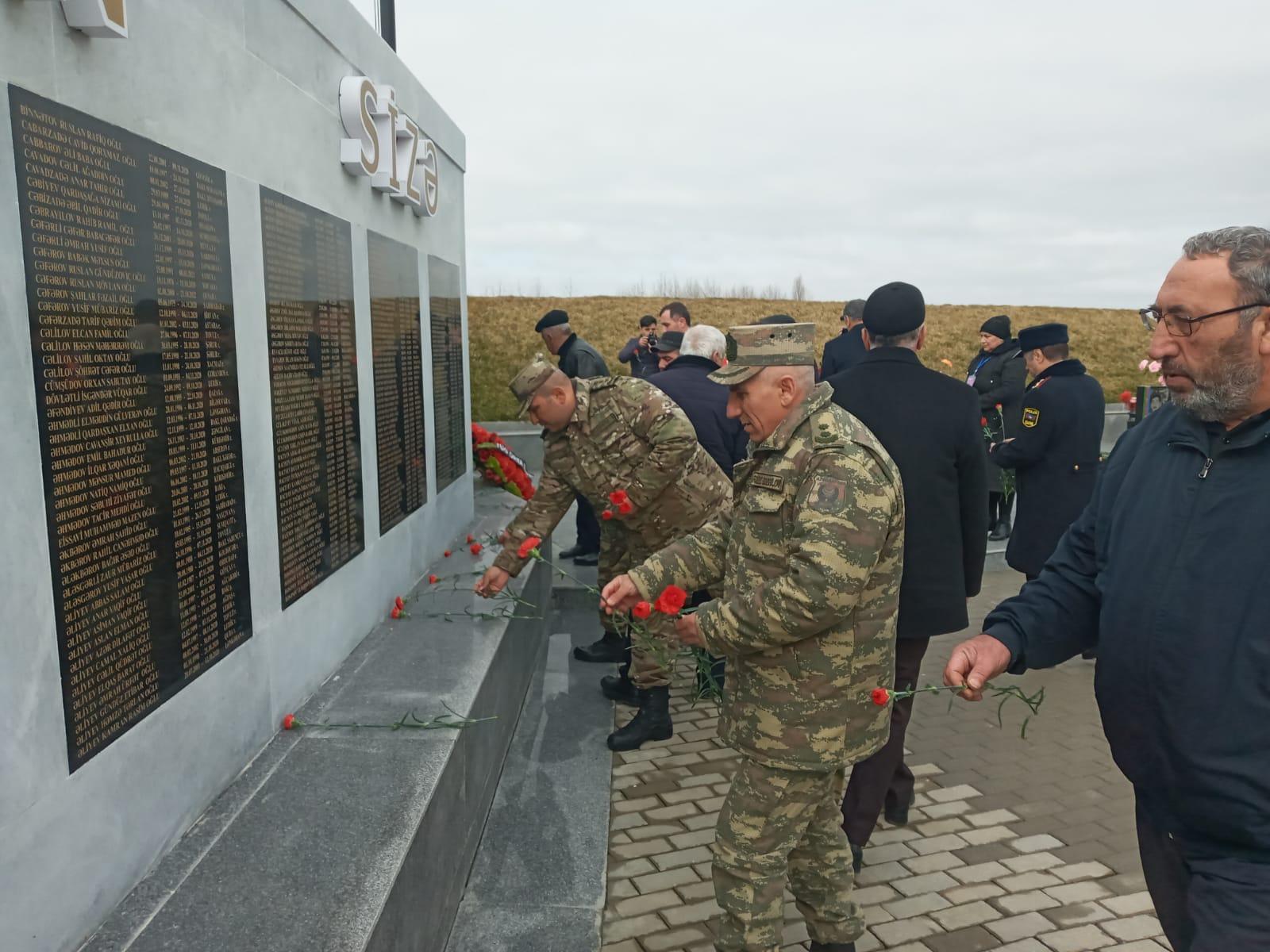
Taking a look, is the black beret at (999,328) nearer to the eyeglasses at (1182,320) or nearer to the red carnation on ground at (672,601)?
the red carnation on ground at (672,601)

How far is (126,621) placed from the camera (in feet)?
8.38

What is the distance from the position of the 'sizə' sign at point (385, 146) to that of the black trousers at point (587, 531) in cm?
310

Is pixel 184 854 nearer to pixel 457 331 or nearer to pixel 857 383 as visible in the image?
pixel 857 383

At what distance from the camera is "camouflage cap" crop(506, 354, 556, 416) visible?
178 inches

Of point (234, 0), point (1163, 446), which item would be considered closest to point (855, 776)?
point (1163, 446)

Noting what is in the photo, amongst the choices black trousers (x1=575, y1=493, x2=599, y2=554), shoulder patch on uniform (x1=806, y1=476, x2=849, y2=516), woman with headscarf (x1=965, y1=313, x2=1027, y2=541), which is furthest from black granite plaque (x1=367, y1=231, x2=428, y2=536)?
woman with headscarf (x1=965, y1=313, x2=1027, y2=541)

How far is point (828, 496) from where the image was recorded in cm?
255

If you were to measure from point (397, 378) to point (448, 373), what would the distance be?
1501 mm

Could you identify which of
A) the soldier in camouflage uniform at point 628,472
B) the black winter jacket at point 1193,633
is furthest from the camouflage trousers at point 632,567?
the black winter jacket at point 1193,633

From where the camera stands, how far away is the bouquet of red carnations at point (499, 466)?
930 centimetres

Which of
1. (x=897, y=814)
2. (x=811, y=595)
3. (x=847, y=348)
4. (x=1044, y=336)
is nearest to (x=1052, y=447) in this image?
(x=1044, y=336)

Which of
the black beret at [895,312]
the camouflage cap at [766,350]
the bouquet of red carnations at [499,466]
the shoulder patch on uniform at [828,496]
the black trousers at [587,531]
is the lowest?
the black trousers at [587,531]

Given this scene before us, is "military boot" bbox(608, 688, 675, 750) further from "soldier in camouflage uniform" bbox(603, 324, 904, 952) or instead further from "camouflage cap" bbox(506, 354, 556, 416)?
"soldier in camouflage uniform" bbox(603, 324, 904, 952)

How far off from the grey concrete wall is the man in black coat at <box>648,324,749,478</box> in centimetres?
177
